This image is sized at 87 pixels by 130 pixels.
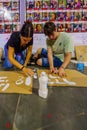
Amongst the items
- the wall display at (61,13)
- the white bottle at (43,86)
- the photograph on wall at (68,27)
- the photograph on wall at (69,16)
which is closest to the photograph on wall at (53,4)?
the wall display at (61,13)

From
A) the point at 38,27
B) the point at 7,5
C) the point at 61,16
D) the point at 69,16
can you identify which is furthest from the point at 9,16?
the point at 69,16

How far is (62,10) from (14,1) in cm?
79

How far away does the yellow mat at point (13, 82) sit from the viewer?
6.95ft

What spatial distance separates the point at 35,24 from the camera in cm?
385

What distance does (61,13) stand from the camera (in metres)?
3.86

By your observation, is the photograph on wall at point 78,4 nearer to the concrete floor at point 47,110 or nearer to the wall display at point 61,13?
the wall display at point 61,13

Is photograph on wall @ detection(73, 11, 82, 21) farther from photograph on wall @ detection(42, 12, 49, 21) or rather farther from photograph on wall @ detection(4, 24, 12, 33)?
photograph on wall @ detection(4, 24, 12, 33)

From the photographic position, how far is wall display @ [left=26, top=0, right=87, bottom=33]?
3.80 meters

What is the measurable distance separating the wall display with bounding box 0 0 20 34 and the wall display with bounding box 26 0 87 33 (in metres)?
0.18

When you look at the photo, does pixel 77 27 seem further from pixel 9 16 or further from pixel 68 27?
pixel 9 16

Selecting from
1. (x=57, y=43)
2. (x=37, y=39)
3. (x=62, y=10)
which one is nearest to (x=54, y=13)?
(x=62, y=10)

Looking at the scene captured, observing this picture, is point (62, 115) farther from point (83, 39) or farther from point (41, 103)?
point (83, 39)

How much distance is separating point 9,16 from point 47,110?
240cm

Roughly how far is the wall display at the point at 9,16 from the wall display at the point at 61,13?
177mm
